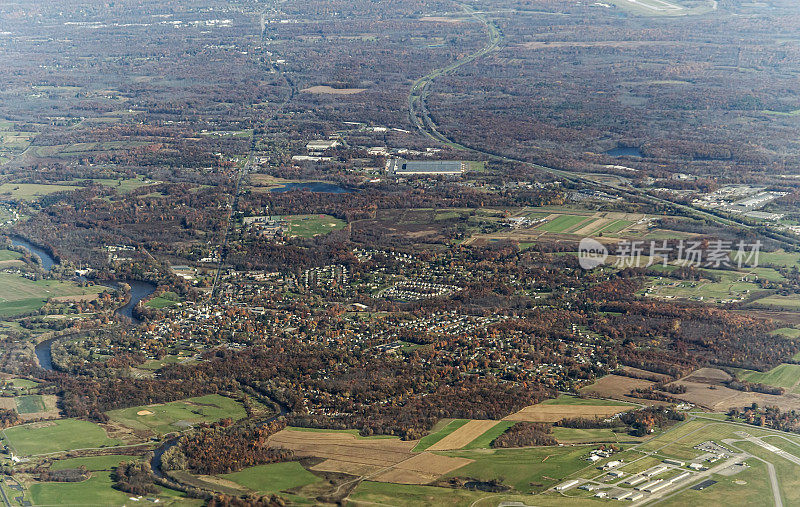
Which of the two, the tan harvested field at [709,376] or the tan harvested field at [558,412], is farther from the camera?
the tan harvested field at [709,376]

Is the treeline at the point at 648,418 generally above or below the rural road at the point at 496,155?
below

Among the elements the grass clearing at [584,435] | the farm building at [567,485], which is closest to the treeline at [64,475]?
the farm building at [567,485]

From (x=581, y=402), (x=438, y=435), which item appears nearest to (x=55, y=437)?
(x=438, y=435)

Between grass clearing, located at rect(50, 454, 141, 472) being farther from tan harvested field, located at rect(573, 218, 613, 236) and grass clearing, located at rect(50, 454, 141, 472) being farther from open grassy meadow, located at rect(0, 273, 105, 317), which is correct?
tan harvested field, located at rect(573, 218, 613, 236)

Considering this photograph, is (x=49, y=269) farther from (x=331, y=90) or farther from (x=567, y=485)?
(x=331, y=90)

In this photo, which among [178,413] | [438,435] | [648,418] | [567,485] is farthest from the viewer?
[178,413]

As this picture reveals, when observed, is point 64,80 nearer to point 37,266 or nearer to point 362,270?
point 37,266

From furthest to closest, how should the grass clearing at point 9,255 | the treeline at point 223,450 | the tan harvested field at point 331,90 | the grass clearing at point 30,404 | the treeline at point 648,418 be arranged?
1. the tan harvested field at point 331,90
2. the grass clearing at point 9,255
3. the grass clearing at point 30,404
4. the treeline at point 648,418
5. the treeline at point 223,450

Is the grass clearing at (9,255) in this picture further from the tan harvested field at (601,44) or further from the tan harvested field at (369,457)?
the tan harvested field at (601,44)
